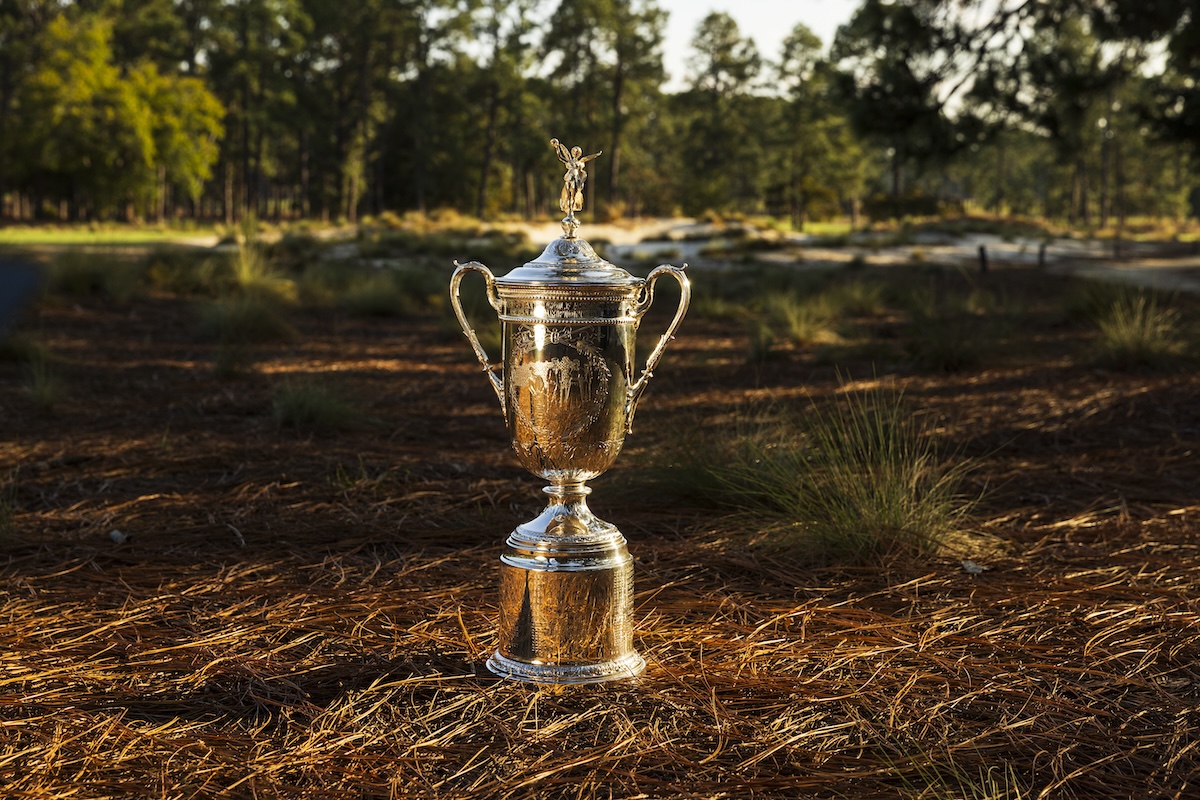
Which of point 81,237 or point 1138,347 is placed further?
point 81,237

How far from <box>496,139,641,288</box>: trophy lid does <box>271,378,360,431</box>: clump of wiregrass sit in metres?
3.37

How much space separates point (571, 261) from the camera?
107 inches

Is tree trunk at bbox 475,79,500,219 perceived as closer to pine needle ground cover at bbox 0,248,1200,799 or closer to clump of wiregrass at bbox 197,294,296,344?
clump of wiregrass at bbox 197,294,296,344

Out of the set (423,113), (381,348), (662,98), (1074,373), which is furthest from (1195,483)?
(662,98)

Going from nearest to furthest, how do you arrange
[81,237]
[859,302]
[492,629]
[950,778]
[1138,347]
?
1. [950,778]
2. [492,629]
3. [1138,347]
4. [859,302]
5. [81,237]

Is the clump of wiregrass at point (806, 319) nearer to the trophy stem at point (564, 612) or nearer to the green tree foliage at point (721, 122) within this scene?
the trophy stem at point (564, 612)

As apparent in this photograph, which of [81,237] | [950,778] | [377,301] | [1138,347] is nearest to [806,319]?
[1138,347]

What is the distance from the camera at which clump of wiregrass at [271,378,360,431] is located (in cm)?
591

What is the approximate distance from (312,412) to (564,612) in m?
3.54

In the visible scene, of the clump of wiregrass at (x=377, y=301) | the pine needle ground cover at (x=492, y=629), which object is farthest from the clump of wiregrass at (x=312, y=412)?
the clump of wiregrass at (x=377, y=301)

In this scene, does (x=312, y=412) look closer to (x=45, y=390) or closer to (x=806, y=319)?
(x=45, y=390)

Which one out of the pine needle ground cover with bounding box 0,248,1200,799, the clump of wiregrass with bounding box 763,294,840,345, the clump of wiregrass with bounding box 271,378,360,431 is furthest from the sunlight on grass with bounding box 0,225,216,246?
the pine needle ground cover with bounding box 0,248,1200,799

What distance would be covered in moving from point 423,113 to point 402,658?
56.6m

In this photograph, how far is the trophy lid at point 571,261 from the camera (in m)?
2.66
